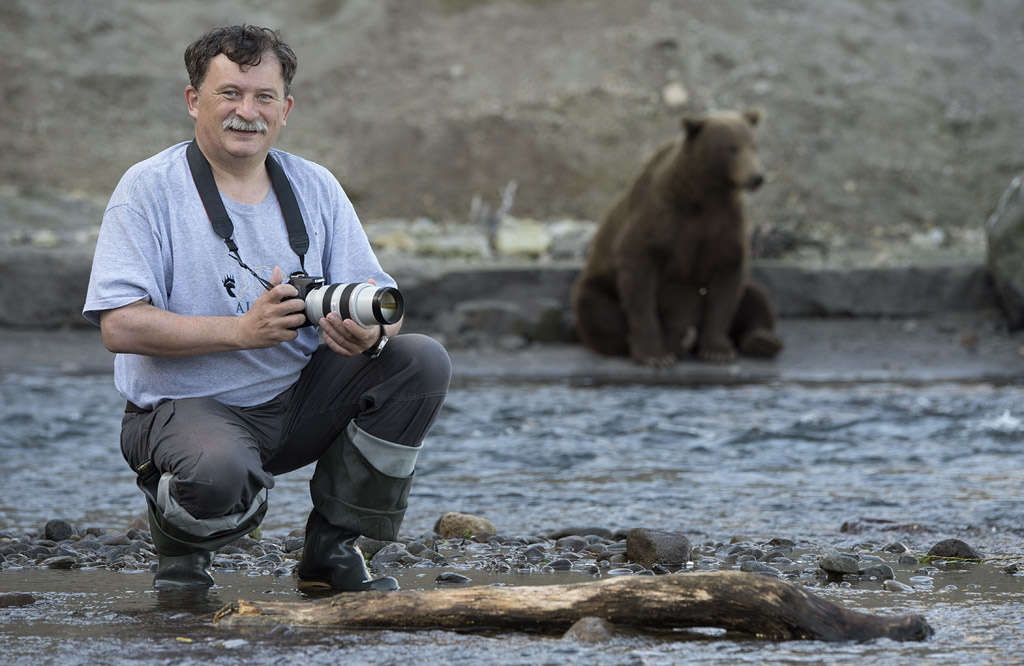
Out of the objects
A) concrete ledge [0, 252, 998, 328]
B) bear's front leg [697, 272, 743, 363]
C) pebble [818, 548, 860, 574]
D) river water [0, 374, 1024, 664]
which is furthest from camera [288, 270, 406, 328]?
concrete ledge [0, 252, 998, 328]

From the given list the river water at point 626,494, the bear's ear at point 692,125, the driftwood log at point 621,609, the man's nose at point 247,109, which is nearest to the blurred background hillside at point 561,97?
the bear's ear at point 692,125

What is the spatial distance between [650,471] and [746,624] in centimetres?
255

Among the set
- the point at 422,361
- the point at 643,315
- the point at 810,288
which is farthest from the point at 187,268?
the point at 810,288

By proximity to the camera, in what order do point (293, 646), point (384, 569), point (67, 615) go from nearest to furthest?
point (293, 646)
point (67, 615)
point (384, 569)

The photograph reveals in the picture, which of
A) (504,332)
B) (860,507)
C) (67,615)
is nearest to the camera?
(67,615)

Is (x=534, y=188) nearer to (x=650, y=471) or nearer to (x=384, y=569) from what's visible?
(x=650, y=471)

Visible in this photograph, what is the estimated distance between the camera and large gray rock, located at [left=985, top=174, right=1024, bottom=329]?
955 centimetres

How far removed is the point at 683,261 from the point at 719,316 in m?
0.50

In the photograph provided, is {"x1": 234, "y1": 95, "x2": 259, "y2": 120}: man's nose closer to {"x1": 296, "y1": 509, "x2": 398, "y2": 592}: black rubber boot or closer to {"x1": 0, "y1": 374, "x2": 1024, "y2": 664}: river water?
{"x1": 296, "y1": 509, "x2": 398, "y2": 592}: black rubber boot

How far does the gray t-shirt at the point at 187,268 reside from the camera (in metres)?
2.71

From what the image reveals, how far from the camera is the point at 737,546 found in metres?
3.21

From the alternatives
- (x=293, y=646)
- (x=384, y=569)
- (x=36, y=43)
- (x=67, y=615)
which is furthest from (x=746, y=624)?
(x=36, y=43)

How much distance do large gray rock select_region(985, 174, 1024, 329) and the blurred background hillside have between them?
264 centimetres

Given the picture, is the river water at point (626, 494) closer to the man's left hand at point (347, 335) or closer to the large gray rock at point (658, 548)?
the large gray rock at point (658, 548)
